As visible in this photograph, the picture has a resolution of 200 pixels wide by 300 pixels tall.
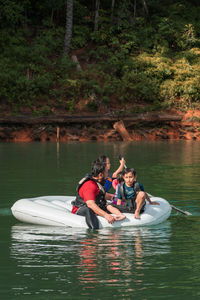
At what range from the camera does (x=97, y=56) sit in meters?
42.5

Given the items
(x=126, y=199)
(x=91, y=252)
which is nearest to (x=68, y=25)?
(x=126, y=199)

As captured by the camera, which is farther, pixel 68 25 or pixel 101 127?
pixel 68 25

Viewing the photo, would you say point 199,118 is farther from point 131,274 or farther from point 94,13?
point 131,274

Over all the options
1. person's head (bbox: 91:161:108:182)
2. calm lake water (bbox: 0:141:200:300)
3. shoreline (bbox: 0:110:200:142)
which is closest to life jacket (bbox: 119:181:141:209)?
calm lake water (bbox: 0:141:200:300)

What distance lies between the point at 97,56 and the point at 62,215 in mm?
32734

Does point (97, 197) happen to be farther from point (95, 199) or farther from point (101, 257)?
point (101, 257)

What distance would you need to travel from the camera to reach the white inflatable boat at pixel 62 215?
10500 mm

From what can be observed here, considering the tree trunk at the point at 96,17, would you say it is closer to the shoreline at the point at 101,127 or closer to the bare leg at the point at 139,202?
the shoreline at the point at 101,127

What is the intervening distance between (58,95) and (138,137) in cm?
623

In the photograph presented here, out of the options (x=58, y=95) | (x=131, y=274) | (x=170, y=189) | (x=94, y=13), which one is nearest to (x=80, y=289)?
(x=131, y=274)

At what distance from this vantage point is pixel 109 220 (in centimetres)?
1023

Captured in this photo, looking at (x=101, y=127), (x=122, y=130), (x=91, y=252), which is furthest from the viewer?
(x=101, y=127)

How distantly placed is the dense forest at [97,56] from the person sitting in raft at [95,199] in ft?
87.5

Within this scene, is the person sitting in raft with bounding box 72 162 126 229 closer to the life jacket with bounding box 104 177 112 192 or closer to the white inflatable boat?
the white inflatable boat
